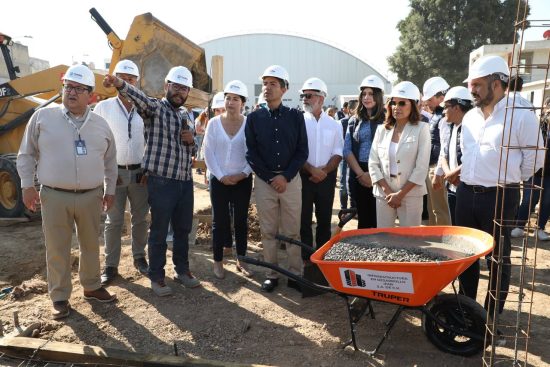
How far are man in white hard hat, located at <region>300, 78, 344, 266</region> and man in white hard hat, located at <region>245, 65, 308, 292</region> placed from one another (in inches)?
9.4

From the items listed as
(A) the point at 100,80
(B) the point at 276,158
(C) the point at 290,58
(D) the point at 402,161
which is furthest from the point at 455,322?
(C) the point at 290,58

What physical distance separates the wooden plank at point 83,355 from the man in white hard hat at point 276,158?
1.57 meters

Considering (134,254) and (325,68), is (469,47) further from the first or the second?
(134,254)

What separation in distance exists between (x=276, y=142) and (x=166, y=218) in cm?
132

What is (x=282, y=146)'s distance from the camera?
167 inches

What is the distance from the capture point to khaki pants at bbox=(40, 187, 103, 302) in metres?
3.59

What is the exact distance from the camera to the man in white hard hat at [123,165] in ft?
14.7

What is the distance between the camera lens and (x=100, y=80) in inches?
292

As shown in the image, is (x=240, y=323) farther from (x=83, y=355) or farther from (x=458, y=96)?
(x=458, y=96)

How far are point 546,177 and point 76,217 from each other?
242 inches

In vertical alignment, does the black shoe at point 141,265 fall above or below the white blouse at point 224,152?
below

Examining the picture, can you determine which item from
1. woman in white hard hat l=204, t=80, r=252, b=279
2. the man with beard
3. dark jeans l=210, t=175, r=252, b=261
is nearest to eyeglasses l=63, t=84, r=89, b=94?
the man with beard

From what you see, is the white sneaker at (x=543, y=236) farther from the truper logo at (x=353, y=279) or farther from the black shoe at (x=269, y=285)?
the truper logo at (x=353, y=279)

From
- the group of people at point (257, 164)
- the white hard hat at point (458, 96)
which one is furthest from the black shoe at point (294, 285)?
the white hard hat at point (458, 96)
